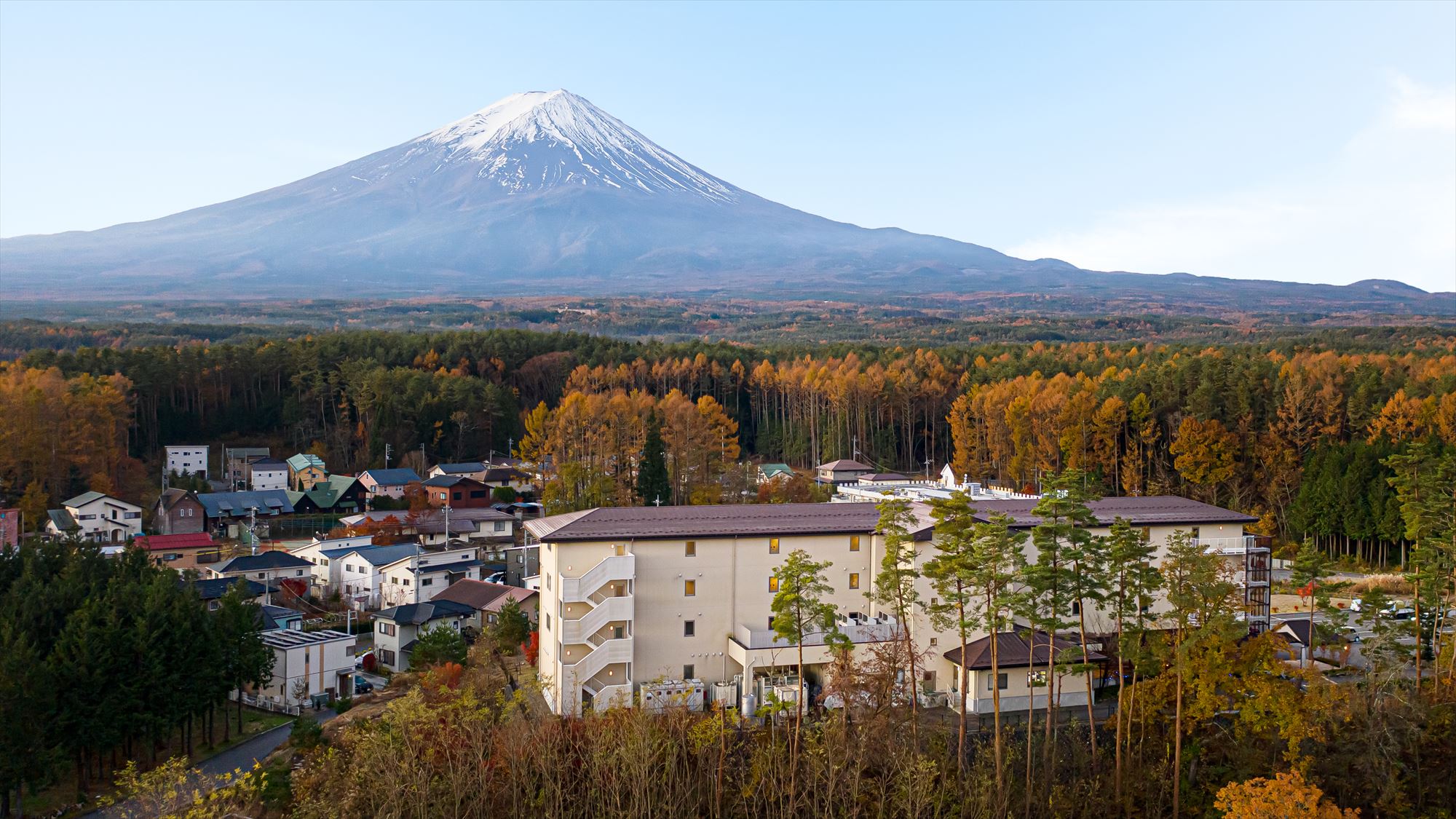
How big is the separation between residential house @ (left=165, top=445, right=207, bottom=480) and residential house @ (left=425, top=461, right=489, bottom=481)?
29.7 ft

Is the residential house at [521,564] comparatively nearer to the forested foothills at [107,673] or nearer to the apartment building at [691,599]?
the forested foothills at [107,673]

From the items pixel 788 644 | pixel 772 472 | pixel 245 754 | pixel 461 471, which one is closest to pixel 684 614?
pixel 788 644

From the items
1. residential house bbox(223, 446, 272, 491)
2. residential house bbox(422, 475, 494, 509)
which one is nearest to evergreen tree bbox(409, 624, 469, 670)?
residential house bbox(422, 475, 494, 509)

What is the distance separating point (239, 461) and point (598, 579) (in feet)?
114

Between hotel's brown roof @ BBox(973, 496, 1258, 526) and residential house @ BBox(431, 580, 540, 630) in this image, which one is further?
residential house @ BBox(431, 580, 540, 630)

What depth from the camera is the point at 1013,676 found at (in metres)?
19.1

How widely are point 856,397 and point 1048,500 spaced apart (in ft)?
119

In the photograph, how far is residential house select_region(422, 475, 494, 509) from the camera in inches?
1694

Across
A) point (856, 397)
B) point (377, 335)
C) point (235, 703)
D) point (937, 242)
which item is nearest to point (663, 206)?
point (937, 242)

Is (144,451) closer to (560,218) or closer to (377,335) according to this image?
(377,335)

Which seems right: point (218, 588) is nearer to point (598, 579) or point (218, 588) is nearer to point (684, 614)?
point (598, 579)

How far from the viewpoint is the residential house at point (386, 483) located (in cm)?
4431

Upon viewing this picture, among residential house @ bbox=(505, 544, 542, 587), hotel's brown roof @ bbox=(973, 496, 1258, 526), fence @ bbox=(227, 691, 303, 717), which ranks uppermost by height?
hotel's brown roof @ bbox=(973, 496, 1258, 526)

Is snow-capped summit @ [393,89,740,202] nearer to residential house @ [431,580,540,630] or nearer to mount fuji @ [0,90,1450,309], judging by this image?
mount fuji @ [0,90,1450,309]
